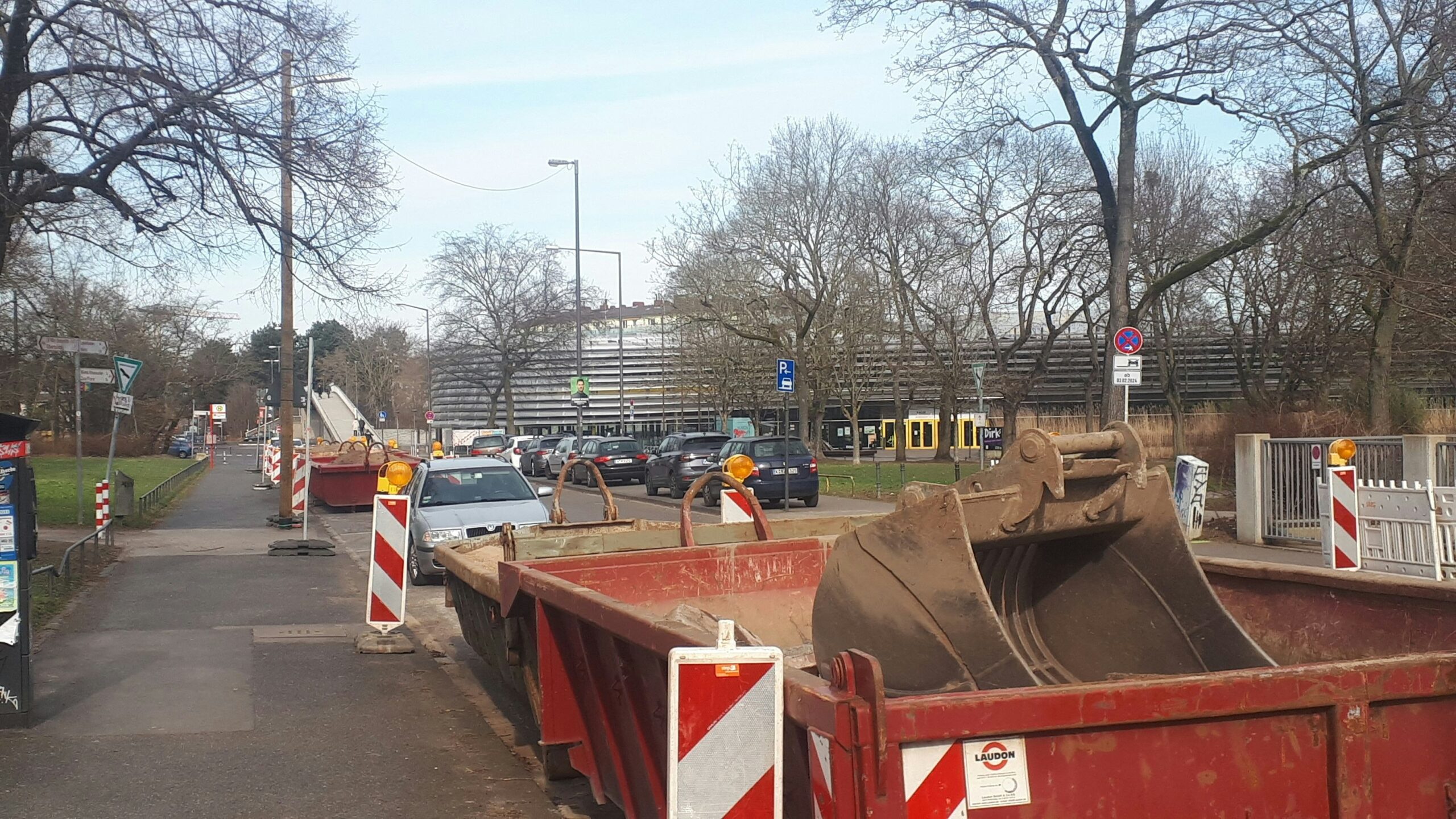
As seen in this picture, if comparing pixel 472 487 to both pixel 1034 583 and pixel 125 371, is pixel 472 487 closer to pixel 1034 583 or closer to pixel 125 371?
pixel 125 371

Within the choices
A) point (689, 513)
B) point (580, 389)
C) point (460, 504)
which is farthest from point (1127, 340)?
point (580, 389)

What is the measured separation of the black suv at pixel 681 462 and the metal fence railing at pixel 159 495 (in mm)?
11983

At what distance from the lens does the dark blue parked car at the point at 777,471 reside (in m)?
26.4

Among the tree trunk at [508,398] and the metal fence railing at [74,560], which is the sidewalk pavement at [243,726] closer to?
the metal fence railing at [74,560]

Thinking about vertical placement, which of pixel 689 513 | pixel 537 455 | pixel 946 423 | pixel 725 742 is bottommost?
pixel 537 455

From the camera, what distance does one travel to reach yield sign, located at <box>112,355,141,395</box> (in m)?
17.3

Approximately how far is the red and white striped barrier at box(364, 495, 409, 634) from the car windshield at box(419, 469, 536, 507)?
→ 218 inches

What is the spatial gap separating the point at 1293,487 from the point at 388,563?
1381cm

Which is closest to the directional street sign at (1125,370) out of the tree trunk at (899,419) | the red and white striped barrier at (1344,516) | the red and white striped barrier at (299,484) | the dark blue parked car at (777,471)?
the red and white striped barrier at (1344,516)

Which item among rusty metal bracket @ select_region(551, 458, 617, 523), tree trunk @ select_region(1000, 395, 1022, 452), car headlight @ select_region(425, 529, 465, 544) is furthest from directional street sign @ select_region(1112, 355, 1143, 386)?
tree trunk @ select_region(1000, 395, 1022, 452)

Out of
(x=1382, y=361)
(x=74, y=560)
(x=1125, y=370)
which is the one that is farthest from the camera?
(x=1382, y=361)

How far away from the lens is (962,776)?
2678mm

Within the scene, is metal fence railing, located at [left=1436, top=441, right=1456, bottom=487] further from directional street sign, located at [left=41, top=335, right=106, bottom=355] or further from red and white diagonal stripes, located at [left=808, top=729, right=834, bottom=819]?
directional street sign, located at [left=41, top=335, right=106, bottom=355]

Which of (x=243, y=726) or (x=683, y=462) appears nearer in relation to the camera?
(x=243, y=726)
